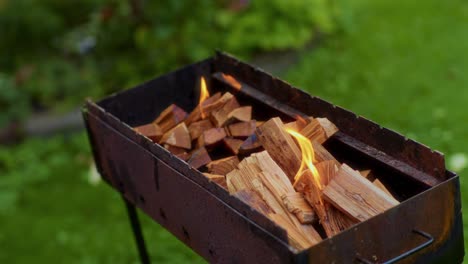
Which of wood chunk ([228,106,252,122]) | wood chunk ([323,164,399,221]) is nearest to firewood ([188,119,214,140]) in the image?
wood chunk ([228,106,252,122])

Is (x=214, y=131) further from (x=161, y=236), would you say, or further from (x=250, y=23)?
(x=250, y=23)

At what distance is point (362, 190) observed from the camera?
2.62m

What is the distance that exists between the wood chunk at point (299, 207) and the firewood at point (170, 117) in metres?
0.90

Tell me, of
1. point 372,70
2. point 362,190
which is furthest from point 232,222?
point 372,70

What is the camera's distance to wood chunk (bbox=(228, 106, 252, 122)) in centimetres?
328

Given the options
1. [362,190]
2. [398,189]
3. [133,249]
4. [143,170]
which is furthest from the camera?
[133,249]

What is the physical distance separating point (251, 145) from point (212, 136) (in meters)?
0.23

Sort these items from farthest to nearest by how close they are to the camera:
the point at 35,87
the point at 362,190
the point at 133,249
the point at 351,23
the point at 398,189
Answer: the point at 351,23, the point at 35,87, the point at 133,249, the point at 398,189, the point at 362,190

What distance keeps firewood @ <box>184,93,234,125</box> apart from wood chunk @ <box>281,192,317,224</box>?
800 mm

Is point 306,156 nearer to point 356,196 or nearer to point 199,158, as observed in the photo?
point 356,196

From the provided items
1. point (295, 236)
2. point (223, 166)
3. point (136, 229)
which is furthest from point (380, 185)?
point (136, 229)

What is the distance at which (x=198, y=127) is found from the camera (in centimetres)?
335

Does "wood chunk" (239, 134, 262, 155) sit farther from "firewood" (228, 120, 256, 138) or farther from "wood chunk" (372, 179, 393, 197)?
"wood chunk" (372, 179, 393, 197)

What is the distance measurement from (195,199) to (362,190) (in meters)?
0.61
